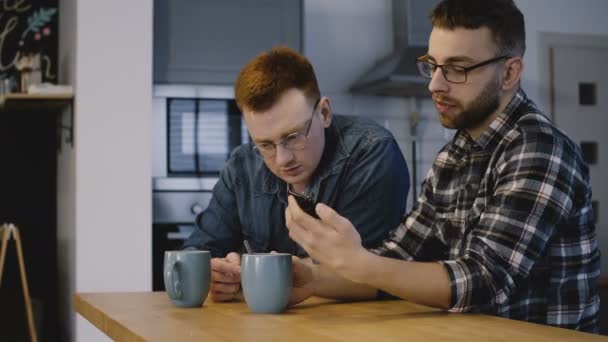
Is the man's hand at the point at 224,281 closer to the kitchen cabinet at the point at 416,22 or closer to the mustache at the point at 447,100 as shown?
the mustache at the point at 447,100

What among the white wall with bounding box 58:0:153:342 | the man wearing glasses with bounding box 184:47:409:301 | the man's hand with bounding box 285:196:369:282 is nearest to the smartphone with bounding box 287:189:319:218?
the man's hand with bounding box 285:196:369:282

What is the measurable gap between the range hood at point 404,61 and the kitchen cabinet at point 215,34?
62 cm

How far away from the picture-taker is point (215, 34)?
368 cm

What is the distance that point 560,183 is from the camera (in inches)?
54.7

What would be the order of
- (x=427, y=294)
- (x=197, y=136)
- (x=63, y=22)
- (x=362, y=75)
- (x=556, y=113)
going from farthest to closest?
1. (x=556, y=113)
2. (x=362, y=75)
3. (x=63, y=22)
4. (x=197, y=136)
5. (x=427, y=294)

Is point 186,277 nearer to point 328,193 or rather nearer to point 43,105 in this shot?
point 328,193

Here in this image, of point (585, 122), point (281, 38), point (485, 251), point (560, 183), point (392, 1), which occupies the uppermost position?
point (392, 1)

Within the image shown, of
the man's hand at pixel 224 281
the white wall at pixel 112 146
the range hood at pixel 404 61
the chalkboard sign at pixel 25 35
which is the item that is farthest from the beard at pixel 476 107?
the chalkboard sign at pixel 25 35

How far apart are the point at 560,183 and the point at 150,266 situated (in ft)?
7.55

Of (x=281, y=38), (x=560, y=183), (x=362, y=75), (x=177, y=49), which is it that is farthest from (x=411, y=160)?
(x=560, y=183)

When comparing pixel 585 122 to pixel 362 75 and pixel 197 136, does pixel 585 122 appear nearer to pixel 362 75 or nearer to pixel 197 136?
pixel 362 75

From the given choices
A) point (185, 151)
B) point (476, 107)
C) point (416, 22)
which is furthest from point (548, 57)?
point (476, 107)

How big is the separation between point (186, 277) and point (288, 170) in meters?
0.44

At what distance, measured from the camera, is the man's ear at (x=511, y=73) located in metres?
1.56
